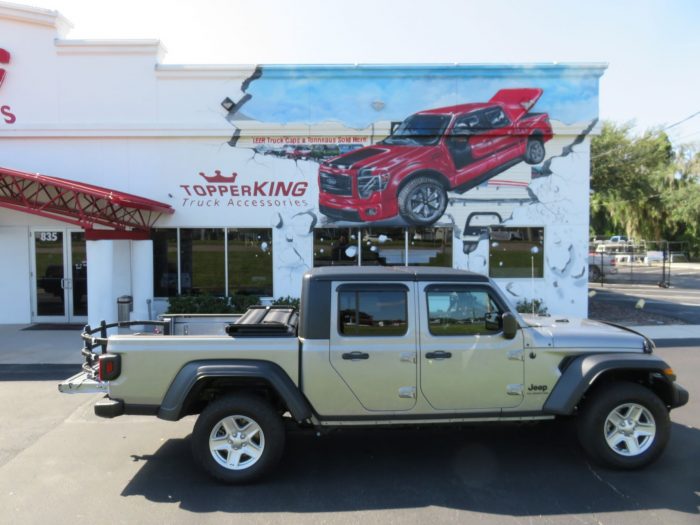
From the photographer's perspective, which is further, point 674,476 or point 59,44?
point 59,44

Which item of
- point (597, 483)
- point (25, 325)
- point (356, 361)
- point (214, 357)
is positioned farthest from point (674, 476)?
point (25, 325)

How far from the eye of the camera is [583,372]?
4.58 meters

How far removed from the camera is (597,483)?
4.45 metres

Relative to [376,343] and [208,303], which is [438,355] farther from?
[208,303]

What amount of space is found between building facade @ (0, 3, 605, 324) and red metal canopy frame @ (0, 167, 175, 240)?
0.17 metres

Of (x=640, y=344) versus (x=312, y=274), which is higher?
(x=312, y=274)

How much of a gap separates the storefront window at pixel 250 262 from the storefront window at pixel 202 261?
0.25 metres

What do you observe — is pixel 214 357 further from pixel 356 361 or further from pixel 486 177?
pixel 486 177

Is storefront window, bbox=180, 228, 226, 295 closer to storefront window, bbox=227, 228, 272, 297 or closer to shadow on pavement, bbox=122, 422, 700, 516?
storefront window, bbox=227, 228, 272, 297

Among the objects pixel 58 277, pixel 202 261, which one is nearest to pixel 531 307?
pixel 202 261

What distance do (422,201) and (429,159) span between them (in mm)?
1037

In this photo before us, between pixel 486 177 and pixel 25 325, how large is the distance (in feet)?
38.6

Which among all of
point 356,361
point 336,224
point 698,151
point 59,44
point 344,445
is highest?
point 698,151

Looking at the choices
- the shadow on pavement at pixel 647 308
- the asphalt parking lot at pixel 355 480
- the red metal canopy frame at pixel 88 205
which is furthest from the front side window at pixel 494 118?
the asphalt parking lot at pixel 355 480
